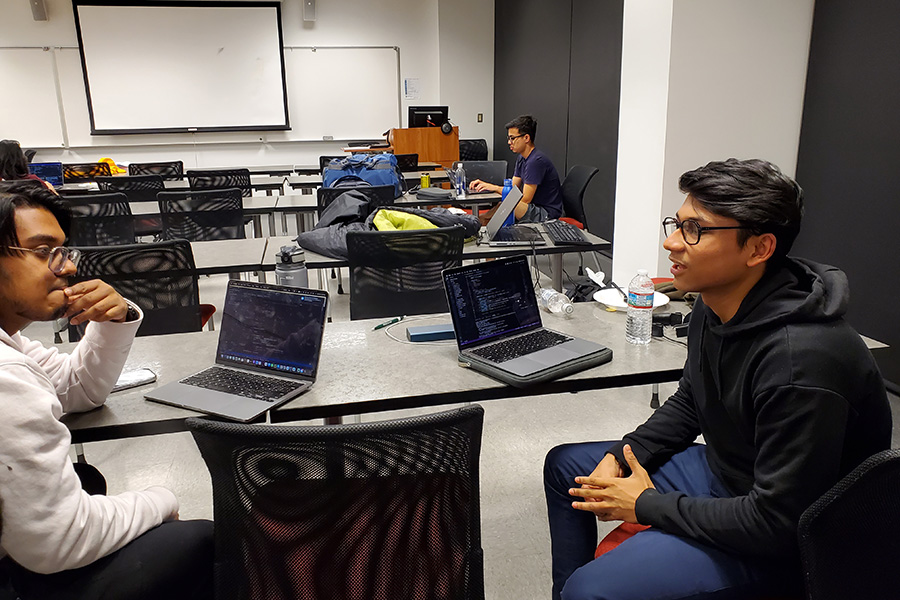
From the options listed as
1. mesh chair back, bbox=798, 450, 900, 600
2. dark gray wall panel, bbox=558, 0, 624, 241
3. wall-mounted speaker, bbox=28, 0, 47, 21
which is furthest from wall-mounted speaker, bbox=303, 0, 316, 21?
mesh chair back, bbox=798, 450, 900, 600

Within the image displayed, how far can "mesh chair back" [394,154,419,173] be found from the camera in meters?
6.25

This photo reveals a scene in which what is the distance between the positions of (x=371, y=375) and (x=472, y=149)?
23.9 feet

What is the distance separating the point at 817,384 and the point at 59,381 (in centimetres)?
149

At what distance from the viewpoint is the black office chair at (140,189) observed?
4.79 m

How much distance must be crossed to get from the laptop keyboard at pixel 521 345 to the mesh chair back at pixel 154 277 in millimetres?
1370

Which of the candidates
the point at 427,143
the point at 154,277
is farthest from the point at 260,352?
the point at 427,143

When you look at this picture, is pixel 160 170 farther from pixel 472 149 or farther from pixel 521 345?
pixel 521 345

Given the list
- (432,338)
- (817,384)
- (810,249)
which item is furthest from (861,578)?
(810,249)

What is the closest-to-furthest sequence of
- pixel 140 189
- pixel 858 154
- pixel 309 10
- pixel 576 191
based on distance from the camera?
pixel 858 154, pixel 576 191, pixel 140 189, pixel 309 10

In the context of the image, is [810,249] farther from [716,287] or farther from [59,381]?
[59,381]

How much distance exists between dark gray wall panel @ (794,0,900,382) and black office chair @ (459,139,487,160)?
531cm

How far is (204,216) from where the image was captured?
382 cm

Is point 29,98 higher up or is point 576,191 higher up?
point 29,98

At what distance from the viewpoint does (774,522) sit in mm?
1074
